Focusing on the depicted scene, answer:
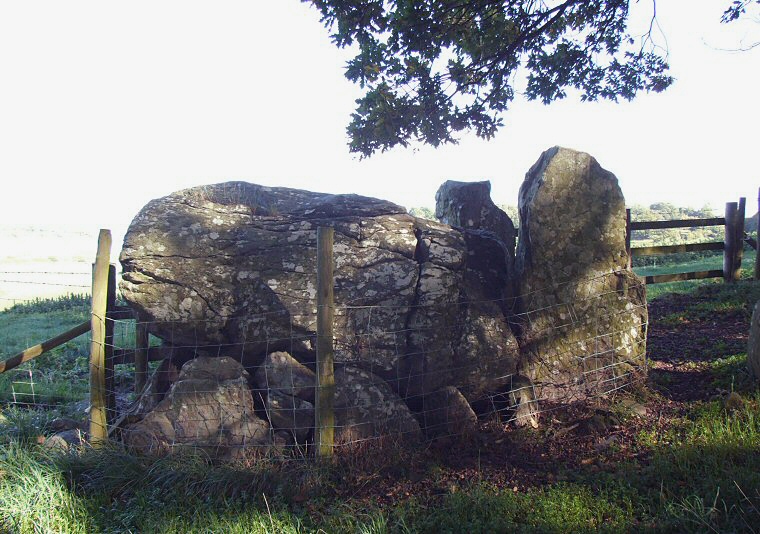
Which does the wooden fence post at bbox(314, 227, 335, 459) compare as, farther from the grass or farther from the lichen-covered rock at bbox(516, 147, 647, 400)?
the lichen-covered rock at bbox(516, 147, 647, 400)

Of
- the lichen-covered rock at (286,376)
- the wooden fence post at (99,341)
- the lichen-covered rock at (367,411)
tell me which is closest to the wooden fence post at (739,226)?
the lichen-covered rock at (367,411)

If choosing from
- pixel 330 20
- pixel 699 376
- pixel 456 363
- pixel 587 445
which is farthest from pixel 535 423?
pixel 330 20

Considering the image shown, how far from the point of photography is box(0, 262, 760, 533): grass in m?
4.32

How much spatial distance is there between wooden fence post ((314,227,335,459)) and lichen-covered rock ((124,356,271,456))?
68 cm

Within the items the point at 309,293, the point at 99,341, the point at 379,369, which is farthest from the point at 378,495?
the point at 99,341

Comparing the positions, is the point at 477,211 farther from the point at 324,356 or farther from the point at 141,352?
the point at 141,352

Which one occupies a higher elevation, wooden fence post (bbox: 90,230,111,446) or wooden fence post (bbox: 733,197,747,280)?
wooden fence post (bbox: 733,197,747,280)

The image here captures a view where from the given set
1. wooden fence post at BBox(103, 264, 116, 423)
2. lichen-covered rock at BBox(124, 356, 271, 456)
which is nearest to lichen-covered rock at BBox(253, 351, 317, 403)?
lichen-covered rock at BBox(124, 356, 271, 456)

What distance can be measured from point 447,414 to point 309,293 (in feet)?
7.16

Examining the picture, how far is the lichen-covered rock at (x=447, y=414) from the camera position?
6.19 metres

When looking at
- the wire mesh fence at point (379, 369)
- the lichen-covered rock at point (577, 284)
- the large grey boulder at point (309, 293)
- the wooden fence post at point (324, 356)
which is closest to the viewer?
the wooden fence post at point (324, 356)

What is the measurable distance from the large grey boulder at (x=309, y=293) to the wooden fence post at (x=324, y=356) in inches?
31.1

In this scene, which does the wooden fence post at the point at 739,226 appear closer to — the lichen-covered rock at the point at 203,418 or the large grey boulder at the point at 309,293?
the large grey boulder at the point at 309,293

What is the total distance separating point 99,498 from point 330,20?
283 inches
